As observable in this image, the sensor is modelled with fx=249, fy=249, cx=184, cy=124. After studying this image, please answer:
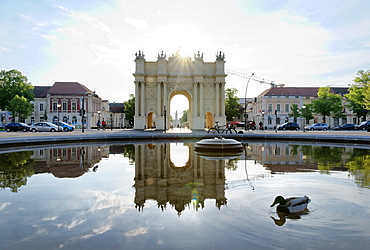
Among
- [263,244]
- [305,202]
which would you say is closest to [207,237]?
[263,244]

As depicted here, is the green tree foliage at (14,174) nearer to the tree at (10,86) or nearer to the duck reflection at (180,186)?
the duck reflection at (180,186)

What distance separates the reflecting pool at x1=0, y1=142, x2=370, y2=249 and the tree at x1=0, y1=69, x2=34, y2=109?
61.6 meters

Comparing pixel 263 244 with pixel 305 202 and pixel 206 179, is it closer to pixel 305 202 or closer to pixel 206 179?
pixel 305 202

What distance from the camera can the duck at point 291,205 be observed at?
3.61 metres

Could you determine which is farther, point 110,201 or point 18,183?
point 18,183

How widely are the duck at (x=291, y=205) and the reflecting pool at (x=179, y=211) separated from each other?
14 cm

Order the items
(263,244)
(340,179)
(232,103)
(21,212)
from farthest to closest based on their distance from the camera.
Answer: (232,103) < (340,179) < (21,212) < (263,244)

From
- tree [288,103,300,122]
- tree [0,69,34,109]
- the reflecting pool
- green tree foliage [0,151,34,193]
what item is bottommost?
the reflecting pool

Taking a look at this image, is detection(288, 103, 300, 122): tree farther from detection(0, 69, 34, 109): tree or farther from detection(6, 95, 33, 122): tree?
detection(0, 69, 34, 109): tree

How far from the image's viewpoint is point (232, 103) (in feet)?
254

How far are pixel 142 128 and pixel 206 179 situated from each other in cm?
3808

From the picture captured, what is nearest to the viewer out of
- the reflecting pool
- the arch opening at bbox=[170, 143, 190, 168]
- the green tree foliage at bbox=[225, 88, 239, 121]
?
the reflecting pool

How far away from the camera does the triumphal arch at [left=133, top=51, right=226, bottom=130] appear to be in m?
43.2

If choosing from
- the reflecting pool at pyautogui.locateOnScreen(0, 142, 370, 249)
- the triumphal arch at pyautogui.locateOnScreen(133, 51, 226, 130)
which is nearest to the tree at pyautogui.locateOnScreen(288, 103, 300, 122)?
the triumphal arch at pyautogui.locateOnScreen(133, 51, 226, 130)
